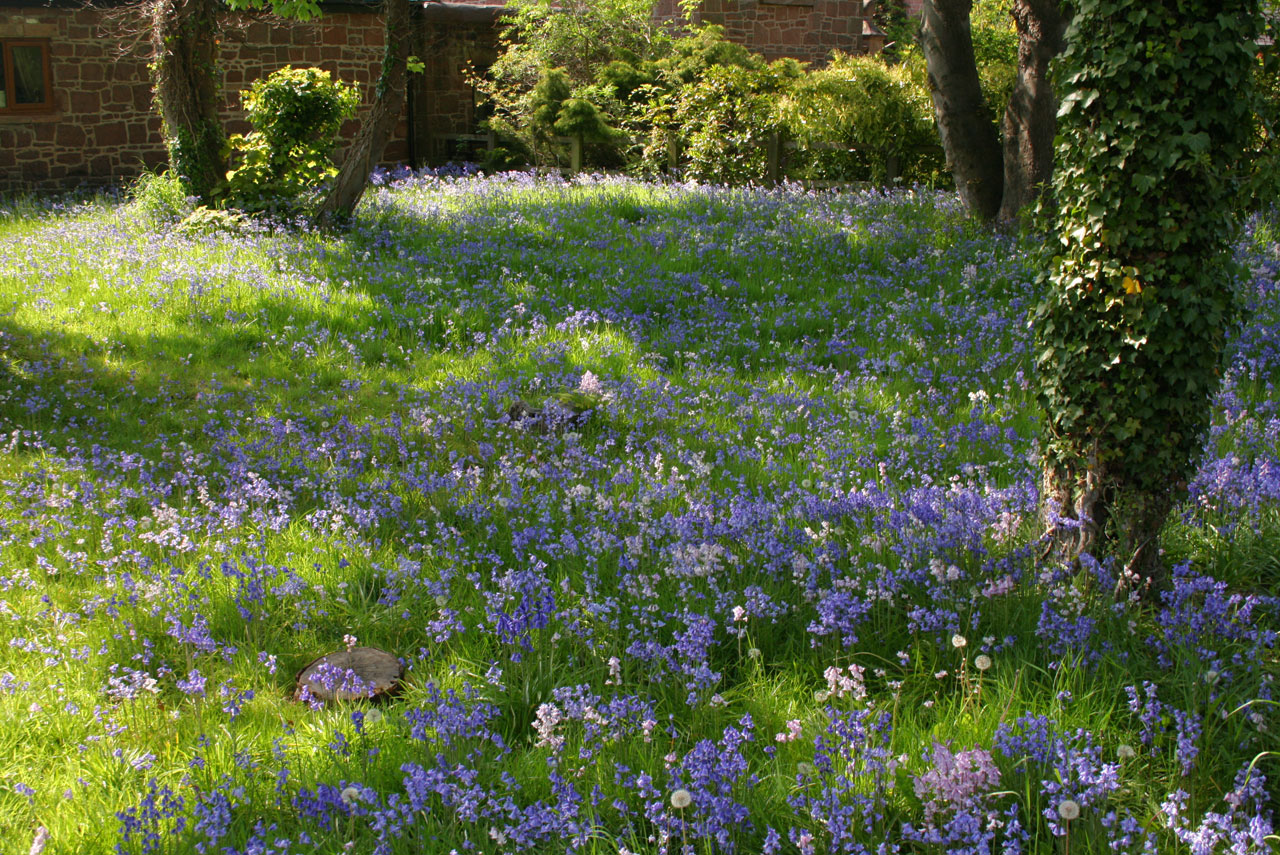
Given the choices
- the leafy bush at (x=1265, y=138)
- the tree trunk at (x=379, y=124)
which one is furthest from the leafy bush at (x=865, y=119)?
the leafy bush at (x=1265, y=138)

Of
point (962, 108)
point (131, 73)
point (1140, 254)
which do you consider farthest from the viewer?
point (131, 73)

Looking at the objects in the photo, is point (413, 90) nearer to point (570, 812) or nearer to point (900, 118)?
point (900, 118)

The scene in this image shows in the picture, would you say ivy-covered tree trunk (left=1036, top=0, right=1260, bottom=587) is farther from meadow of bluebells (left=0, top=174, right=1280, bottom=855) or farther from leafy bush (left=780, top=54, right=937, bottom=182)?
leafy bush (left=780, top=54, right=937, bottom=182)

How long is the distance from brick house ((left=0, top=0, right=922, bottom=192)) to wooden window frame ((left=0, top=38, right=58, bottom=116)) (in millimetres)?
17

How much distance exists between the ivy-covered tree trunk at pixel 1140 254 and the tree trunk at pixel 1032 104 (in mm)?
6799

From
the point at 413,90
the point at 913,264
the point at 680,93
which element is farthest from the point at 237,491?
the point at 413,90

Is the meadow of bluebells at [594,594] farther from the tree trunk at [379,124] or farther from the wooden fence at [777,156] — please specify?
the wooden fence at [777,156]

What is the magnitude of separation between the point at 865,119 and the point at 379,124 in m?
7.55

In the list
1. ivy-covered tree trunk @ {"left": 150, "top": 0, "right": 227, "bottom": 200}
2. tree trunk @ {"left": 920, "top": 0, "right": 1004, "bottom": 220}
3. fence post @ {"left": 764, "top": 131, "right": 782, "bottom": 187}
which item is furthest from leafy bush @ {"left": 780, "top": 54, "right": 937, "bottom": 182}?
ivy-covered tree trunk @ {"left": 150, "top": 0, "right": 227, "bottom": 200}

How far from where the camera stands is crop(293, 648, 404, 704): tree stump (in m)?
3.19

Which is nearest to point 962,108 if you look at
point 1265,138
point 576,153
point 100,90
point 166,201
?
point 1265,138

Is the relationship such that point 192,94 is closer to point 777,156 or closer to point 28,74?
point 28,74

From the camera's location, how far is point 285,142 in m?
12.4

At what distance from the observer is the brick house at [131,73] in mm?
15781
